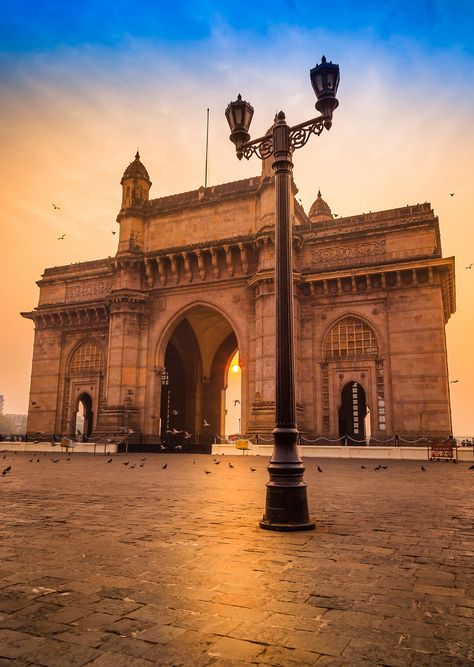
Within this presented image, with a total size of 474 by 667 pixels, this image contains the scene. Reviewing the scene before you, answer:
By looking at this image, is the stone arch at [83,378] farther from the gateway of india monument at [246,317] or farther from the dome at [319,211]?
the dome at [319,211]

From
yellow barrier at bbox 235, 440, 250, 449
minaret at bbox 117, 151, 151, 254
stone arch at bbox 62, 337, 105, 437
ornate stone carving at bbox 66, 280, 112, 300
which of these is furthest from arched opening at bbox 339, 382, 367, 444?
ornate stone carving at bbox 66, 280, 112, 300

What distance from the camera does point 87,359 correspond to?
32.8 metres

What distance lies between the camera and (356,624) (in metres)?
3.00

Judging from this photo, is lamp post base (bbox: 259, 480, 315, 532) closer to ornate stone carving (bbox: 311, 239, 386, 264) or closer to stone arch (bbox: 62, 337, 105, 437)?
ornate stone carving (bbox: 311, 239, 386, 264)

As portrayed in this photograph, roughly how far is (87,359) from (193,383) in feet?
24.8

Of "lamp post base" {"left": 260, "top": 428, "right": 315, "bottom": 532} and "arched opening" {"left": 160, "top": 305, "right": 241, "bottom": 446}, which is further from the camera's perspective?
"arched opening" {"left": 160, "top": 305, "right": 241, "bottom": 446}

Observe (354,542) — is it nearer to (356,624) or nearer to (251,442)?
(356,624)

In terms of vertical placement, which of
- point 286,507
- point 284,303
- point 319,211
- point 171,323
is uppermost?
point 319,211

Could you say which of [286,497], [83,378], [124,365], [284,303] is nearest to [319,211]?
[124,365]

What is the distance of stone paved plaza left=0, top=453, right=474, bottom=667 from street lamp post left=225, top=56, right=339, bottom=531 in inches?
15.7

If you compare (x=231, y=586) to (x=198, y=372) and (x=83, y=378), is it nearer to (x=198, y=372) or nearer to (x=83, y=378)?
(x=83, y=378)

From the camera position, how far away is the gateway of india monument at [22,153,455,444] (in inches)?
947

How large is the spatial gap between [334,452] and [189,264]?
512 inches

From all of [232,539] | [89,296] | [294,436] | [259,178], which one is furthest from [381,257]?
[232,539]
